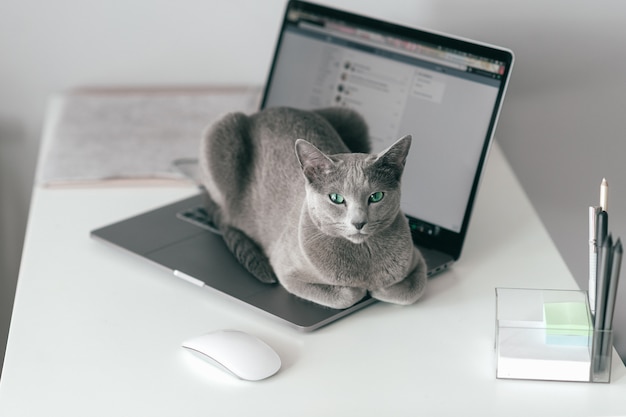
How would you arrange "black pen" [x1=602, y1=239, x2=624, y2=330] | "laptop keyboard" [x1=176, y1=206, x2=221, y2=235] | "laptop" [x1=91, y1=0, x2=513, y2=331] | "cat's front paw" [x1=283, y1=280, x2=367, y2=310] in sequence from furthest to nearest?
"laptop keyboard" [x1=176, y1=206, x2=221, y2=235], "laptop" [x1=91, y1=0, x2=513, y2=331], "cat's front paw" [x1=283, y1=280, x2=367, y2=310], "black pen" [x1=602, y1=239, x2=624, y2=330]

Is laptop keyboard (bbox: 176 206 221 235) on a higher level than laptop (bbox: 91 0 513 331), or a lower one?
lower

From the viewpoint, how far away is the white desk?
908 mm

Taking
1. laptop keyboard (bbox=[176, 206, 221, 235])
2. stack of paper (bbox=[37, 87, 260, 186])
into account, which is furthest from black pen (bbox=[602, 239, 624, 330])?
stack of paper (bbox=[37, 87, 260, 186])

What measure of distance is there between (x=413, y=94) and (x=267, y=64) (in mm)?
520

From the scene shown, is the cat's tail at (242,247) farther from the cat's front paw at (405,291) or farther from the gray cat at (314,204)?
the cat's front paw at (405,291)

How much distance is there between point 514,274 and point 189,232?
470 mm

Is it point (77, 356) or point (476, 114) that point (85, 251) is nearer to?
point (77, 356)

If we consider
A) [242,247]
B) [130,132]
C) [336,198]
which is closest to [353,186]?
[336,198]

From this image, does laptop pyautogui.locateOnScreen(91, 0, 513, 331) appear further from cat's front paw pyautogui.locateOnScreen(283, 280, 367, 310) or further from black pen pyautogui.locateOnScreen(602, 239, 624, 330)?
black pen pyautogui.locateOnScreen(602, 239, 624, 330)

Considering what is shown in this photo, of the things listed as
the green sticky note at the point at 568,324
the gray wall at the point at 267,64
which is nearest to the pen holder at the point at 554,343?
the green sticky note at the point at 568,324

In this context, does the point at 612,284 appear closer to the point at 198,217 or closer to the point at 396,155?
the point at 396,155

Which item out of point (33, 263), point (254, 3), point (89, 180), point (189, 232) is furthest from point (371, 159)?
point (254, 3)

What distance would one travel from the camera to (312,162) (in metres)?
0.98

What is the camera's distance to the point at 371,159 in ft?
3.20
